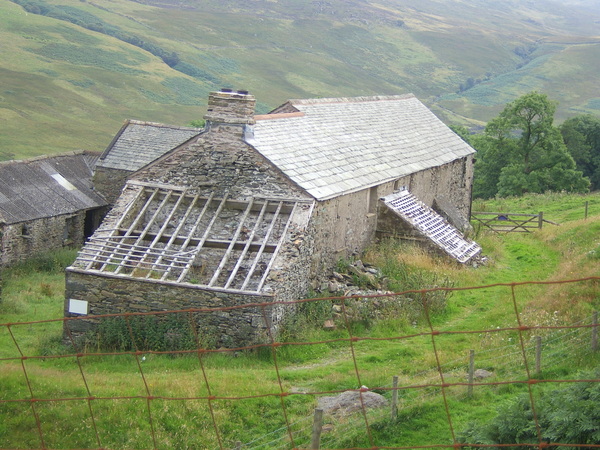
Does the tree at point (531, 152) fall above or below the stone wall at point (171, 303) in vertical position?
below

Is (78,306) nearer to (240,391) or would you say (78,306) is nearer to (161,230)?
(161,230)

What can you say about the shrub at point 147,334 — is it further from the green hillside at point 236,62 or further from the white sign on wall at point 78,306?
the green hillside at point 236,62

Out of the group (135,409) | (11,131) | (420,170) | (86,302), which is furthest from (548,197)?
(11,131)

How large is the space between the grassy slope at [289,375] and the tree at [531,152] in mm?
25611

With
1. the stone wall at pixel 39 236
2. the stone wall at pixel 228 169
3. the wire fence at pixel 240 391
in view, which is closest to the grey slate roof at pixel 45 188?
the stone wall at pixel 39 236

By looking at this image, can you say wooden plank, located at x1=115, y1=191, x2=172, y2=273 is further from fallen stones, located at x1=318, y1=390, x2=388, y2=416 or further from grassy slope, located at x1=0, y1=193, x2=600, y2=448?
fallen stones, located at x1=318, y1=390, x2=388, y2=416

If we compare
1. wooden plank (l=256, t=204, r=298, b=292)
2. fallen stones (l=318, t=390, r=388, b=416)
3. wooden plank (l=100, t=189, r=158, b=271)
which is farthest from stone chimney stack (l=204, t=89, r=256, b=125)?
fallen stones (l=318, t=390, r=388, b=416)

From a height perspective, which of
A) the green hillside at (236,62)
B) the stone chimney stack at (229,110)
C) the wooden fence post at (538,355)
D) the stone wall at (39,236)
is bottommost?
the green hillside at (236,62)

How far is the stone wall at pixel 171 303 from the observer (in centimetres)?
1566

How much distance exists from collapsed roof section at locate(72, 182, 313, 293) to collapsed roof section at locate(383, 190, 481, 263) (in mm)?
5357

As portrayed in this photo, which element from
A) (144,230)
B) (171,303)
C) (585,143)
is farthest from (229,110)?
(585,143)

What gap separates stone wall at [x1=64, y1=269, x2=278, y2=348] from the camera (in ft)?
51.4

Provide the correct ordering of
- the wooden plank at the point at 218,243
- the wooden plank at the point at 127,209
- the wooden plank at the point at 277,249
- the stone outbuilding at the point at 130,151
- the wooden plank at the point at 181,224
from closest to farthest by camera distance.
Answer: the wooden plank at the point at 277,249 < the wooden plank at the point at 218,243 < the wooden plank at the point at 181,224 < the wooden plank at the point at 127,209 < the stone outbuilding at the point at 130,151

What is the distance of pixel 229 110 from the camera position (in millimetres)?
19469
